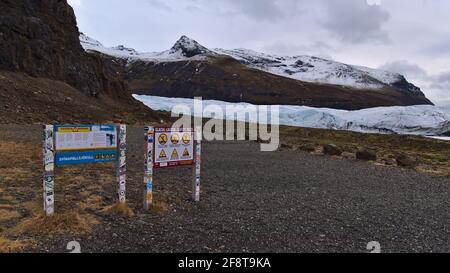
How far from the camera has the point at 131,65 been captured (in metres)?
180

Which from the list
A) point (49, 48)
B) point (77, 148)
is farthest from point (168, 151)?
point (49, 48)

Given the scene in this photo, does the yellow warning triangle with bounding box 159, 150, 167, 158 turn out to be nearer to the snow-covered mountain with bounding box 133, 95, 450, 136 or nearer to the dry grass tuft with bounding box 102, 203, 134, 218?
the dry grass tuft with bounding box 102, 203, 134, 218

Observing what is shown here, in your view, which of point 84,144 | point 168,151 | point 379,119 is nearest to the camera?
point 84,144

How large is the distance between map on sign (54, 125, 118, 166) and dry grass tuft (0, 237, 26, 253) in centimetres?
165

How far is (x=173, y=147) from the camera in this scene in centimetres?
885

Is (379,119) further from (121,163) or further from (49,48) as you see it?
(121,163)

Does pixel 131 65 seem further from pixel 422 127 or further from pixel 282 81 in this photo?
pixel 422 127

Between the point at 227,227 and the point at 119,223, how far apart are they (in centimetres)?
201

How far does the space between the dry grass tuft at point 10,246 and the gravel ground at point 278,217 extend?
23 centimetres

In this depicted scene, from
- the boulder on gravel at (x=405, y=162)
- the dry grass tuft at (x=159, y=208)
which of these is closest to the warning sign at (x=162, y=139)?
the dry grass tuft at (x=159, y=208)

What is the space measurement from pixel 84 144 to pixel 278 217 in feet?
13.9

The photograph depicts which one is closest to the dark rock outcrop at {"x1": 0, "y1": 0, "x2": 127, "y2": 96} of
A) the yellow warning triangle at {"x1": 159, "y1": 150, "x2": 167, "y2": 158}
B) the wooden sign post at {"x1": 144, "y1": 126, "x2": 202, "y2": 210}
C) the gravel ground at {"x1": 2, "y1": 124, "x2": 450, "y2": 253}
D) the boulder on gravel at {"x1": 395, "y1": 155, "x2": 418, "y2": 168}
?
the gravel ground at {"x1": 2, "y1": 124, "x2": 450, "y2": 253}

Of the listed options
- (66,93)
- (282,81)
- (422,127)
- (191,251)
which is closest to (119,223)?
(191,251)
